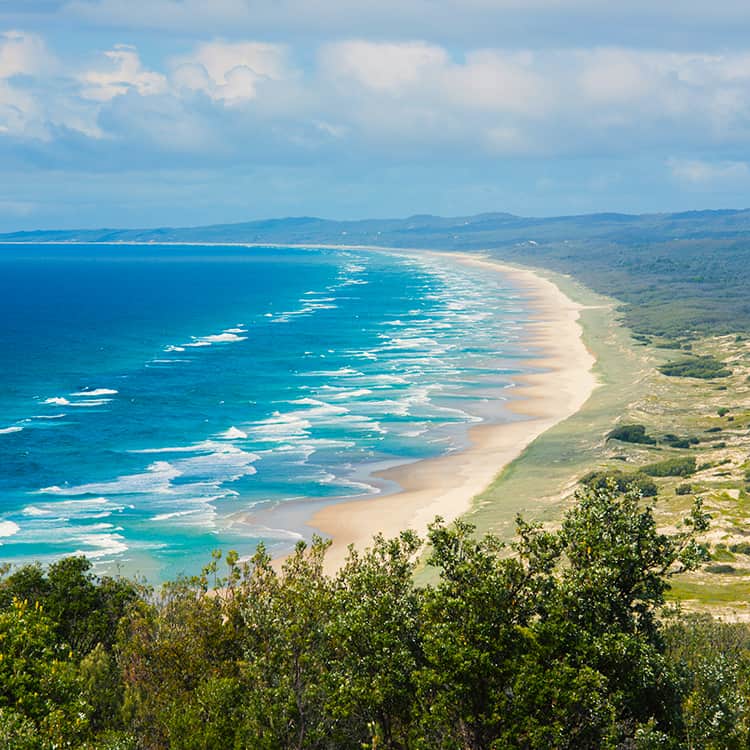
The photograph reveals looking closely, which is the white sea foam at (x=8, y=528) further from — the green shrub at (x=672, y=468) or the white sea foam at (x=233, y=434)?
the green shrub at (x=672, y=468)

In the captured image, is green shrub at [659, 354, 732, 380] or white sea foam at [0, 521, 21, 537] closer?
white sea foam at [0, 521, 21, 537]

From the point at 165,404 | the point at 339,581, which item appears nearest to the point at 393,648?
the point at 339,581

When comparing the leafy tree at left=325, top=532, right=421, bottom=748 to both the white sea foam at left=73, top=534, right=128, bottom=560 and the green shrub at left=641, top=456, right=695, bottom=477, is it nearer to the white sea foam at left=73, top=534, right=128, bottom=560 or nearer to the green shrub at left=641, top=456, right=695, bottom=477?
the white sea foam at left=73, top=534, right=128, bottom=560

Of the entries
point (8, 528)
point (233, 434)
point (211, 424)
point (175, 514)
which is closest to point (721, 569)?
point (175, 514)

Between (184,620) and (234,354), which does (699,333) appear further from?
(184,620)

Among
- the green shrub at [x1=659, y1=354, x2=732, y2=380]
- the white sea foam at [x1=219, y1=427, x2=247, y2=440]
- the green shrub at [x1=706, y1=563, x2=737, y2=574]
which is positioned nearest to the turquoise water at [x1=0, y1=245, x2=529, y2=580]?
the white sea foam at [x1=219, y1=427, x2=247, y2=440]

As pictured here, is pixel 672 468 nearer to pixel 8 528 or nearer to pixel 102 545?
pixel 102 545
